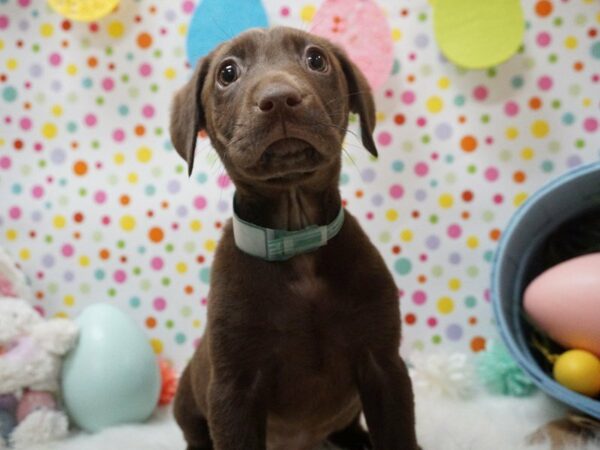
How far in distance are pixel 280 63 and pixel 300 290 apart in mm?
481

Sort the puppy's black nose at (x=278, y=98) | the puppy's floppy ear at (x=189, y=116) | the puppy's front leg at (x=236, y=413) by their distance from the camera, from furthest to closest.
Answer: the puppy's floppy ear at (x=189, y=116)
the puppy's front leg at (x=236, y=413)
the puppy's black nose at (x=278, y=98)

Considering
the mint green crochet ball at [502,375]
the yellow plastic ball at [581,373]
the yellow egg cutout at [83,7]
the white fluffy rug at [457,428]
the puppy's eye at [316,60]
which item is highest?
the yellow egg cutout at [83,7]

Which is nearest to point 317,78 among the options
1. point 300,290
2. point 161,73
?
point 300,290

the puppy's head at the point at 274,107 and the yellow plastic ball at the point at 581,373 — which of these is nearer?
the puppy's head at the point at 274,107

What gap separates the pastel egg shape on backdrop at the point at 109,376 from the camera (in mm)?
2027

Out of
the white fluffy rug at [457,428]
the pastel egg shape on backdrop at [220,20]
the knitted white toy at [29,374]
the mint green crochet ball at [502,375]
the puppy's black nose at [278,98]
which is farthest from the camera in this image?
the pastel egg shape on backdrop at [220,20]

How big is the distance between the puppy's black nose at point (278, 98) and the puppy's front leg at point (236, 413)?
22.9 inches

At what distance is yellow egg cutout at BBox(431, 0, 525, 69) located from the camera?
2.18 metres

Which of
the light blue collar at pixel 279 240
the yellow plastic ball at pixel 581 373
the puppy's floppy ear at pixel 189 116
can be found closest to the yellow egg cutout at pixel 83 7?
the puppy's floppy ear at pixel 189 116

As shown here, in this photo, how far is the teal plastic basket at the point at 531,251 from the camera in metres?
1.78

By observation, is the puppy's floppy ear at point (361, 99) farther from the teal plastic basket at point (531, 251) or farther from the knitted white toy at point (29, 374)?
the knitted white toy at point (29, 374)

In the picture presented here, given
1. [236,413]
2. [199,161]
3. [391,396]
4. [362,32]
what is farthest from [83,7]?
[391,396]

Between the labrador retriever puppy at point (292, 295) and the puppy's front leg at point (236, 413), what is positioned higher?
the labrador retriever puppy at point (292, 295)

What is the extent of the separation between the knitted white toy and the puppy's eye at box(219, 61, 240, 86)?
1.20 m
